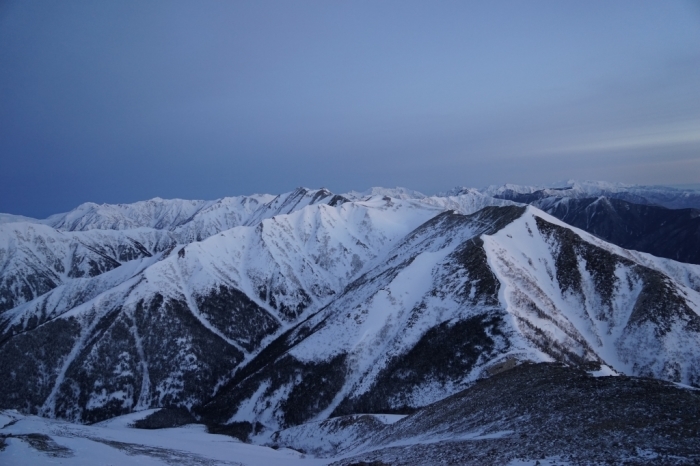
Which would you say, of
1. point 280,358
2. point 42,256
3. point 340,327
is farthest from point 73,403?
point 42,256

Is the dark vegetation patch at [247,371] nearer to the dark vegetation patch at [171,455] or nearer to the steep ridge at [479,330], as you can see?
the steep ridge at [479,330]

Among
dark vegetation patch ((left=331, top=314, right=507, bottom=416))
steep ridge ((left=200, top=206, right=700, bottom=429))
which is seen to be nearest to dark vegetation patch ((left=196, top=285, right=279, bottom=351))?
steep ridge ((left=200, top=206, right=700, bottom=429))

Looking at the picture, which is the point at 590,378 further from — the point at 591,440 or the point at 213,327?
the point at 213,327

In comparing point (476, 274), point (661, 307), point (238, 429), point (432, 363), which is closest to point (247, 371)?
point (238, 429)

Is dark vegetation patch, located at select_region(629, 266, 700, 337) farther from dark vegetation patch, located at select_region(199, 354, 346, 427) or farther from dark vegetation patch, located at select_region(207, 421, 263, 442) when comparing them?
dark vegetation patch, located at select_region(207, 421, 263, 442)

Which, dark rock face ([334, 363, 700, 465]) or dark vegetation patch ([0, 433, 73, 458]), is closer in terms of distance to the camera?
dark rock face ([334, 363, 700, 465])
